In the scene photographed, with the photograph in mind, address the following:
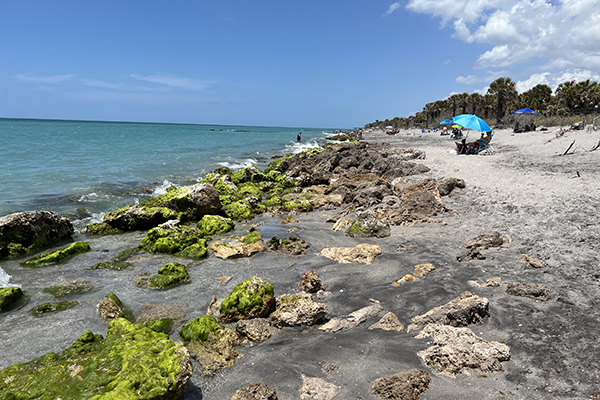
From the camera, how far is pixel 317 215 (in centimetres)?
1300

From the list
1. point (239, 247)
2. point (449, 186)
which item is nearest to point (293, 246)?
point (239, 247)

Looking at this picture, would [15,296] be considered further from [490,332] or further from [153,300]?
[490,332]

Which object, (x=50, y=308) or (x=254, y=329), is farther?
(x=50, y=308)

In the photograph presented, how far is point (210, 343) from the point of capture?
4781 millimetres

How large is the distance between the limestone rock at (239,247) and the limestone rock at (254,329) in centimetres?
358

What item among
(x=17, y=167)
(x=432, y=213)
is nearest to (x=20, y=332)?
(x=432, y=213)

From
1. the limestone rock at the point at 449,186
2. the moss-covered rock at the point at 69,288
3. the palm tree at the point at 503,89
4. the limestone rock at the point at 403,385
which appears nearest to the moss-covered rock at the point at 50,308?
the moss-covered rock at the point at 69,288

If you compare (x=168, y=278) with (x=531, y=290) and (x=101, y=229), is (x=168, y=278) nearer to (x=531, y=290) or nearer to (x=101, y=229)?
(x=101, y=229)

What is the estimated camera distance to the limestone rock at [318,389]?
3765mm

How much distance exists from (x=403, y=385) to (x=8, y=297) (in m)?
7.59

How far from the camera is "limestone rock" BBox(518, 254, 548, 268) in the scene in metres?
6.30

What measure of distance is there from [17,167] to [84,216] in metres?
17.3

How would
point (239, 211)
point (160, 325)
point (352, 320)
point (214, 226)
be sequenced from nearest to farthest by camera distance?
point (352, 320) → point (160, 325) → point (214, 226) → point (239, 211)

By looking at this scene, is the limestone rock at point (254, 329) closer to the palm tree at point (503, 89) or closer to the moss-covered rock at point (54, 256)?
the moss-covered rock at point (54, 256)
